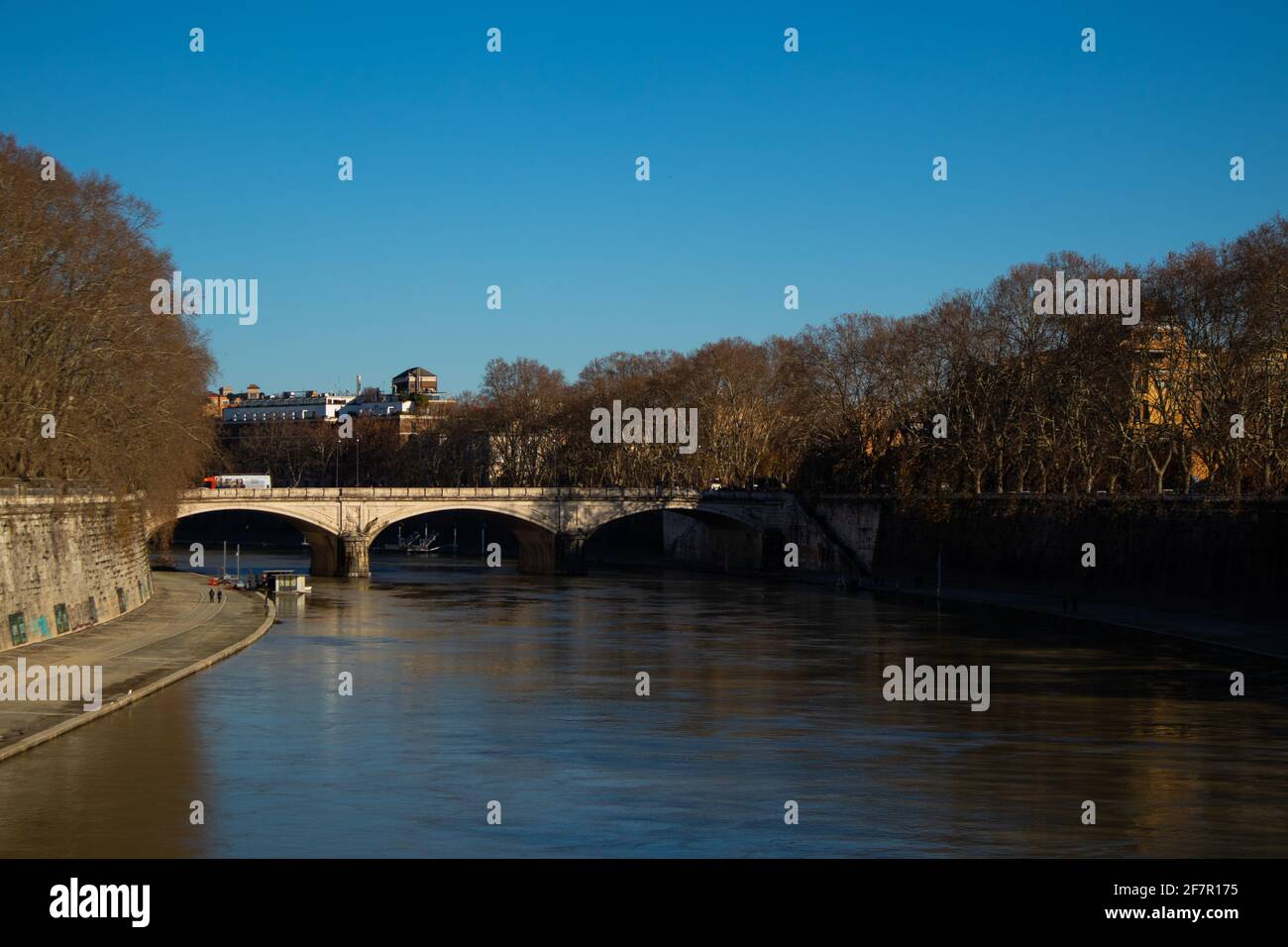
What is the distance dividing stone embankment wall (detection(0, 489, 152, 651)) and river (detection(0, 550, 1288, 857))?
6.25 metres

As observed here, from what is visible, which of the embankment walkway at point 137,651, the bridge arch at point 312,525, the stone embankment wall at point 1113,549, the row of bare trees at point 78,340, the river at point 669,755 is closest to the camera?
the river at point 669,755

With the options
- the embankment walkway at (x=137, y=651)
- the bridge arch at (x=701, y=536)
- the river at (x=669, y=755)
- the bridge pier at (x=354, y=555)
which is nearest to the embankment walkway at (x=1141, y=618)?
the river at (x=669, y=755)

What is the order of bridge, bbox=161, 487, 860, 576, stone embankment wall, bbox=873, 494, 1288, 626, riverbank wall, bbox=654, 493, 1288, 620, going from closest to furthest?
stone embankment wall, bbox=873, 494, 1288, 626, riverbank wall, bbox=654, 493, 1288, 620, bridge, bbox=161, 487, 860, 576

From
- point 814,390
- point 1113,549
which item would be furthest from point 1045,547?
point 814,390

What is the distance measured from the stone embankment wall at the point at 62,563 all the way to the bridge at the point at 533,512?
30144 mm

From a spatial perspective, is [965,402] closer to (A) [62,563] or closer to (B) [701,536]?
(B) [701,536]

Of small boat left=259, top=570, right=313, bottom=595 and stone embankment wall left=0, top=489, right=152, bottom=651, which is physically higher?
stone embankment wall left=0, top=489, right=152, bottom=651

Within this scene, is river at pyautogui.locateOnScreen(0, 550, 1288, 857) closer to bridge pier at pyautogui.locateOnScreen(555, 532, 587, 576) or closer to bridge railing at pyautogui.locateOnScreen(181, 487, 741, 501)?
bridge railing at pyautogui.locateOnScreen(181, 487, 741, 501)

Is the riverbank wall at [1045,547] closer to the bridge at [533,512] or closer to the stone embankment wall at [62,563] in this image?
the bridge at [533,512]

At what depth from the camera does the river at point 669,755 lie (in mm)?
25641

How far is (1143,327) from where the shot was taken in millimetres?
74375

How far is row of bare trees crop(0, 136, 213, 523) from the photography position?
2124 inches

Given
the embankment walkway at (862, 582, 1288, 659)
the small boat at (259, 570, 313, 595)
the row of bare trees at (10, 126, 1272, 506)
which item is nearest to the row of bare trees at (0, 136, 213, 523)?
the row of bare trees at (10, 126, 1272, 506)
